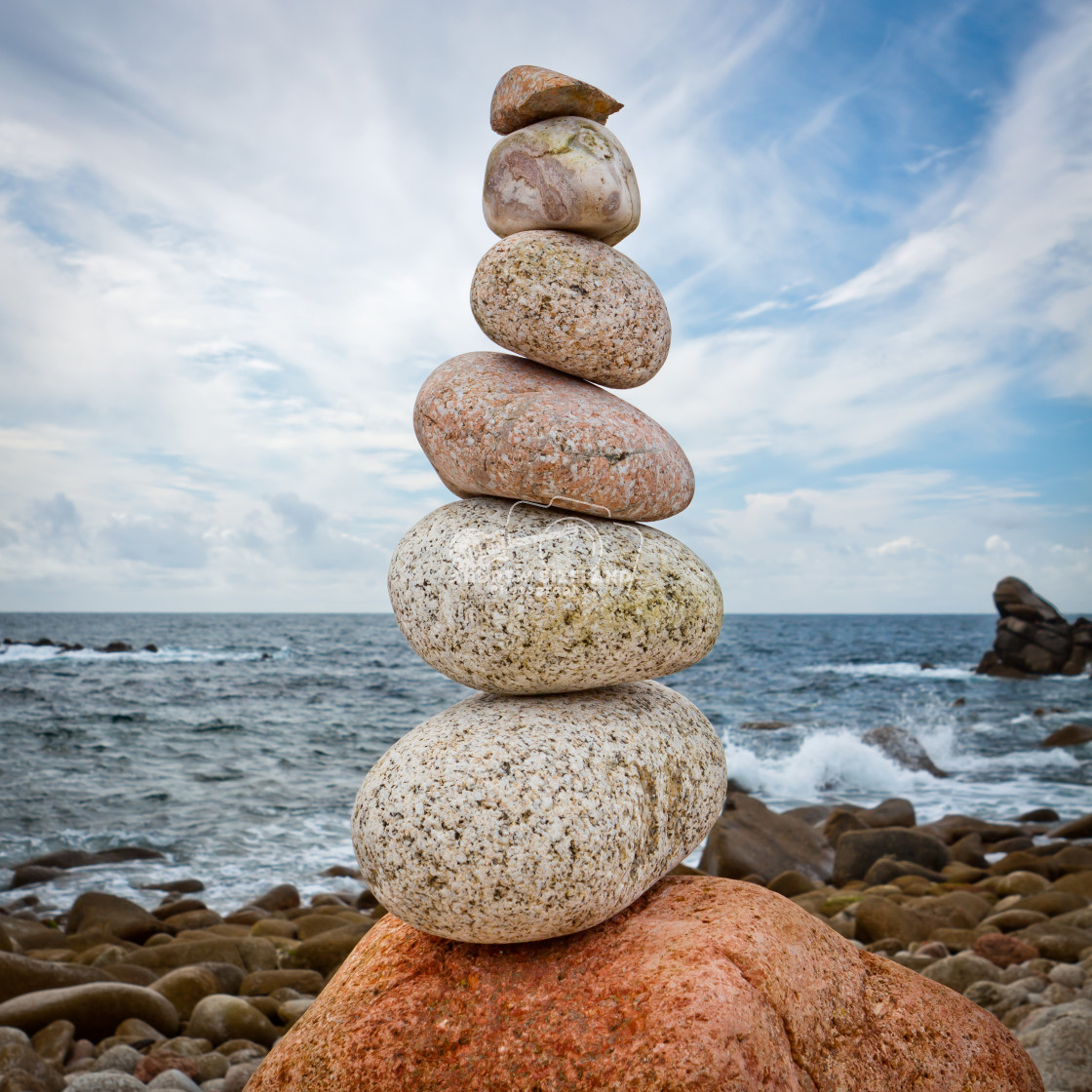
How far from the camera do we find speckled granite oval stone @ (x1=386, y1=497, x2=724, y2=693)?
3.74 m

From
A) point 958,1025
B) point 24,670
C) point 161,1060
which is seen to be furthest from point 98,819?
point 24,670

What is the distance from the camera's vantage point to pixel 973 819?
1402 cm

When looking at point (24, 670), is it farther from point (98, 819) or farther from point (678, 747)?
point (678, 747)

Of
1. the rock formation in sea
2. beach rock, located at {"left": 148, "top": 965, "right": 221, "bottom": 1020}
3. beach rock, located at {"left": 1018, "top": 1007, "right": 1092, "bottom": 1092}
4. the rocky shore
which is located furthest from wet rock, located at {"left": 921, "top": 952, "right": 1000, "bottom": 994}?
the rock formation in sea

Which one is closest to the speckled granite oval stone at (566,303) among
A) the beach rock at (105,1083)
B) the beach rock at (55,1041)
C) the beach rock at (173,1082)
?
the beach rock at (105,1083)

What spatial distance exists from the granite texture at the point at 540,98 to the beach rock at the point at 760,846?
874 cm

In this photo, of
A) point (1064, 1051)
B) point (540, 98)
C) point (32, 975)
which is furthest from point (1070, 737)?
point (540, 98)

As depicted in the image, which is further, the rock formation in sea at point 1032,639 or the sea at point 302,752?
the rock formation in sea at point 1032,639

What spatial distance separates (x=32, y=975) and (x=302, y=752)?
1244cm

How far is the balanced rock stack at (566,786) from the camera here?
3424 millimetres

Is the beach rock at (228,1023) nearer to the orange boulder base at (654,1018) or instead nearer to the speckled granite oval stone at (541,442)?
the orange boulder base at (654,1018)

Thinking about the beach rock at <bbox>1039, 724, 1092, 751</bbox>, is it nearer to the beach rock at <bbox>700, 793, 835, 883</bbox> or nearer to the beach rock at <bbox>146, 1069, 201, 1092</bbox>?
the beach rock at <bbox>700, 793, 835, 883</bbox>

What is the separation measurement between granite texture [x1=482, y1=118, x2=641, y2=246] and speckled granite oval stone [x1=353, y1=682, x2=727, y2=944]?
7.87 feet

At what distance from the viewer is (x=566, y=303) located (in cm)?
410
